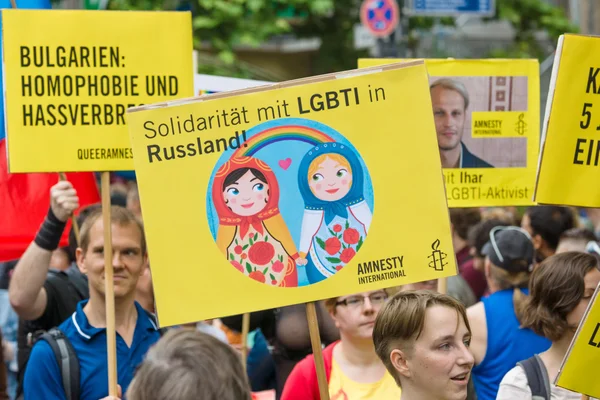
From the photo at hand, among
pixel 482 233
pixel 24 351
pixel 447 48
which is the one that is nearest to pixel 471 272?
pixel 482 233

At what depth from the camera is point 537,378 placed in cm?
420

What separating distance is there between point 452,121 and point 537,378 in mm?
1475

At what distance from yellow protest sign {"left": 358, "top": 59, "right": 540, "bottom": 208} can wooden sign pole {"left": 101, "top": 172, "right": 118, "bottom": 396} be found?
1.62 meters

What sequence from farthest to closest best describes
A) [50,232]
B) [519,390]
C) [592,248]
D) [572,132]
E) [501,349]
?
[592,248] → [501,349] → [50,232] → [519,390] → [572,132]

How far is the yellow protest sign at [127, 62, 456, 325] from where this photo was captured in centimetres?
373

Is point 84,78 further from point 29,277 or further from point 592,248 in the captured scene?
point 592,248

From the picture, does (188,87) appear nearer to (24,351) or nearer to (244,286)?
(244,286)

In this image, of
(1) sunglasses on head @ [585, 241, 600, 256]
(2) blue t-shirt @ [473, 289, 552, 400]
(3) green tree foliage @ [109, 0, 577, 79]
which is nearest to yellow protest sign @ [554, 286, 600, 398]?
(2) blue t-shirt @ [473, 289, 552, 400]

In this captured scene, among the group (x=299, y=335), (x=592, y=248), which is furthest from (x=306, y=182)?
(x=592, y=248)

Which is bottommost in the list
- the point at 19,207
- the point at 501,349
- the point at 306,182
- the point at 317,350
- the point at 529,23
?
the point at 501,349

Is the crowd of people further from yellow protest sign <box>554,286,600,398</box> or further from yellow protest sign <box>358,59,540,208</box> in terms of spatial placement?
yellow protest sign <box>358,59,540,208</box>

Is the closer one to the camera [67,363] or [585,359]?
[585,359]

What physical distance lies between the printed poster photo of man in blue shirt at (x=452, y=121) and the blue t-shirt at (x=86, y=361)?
1680mm

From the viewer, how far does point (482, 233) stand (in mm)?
7062
